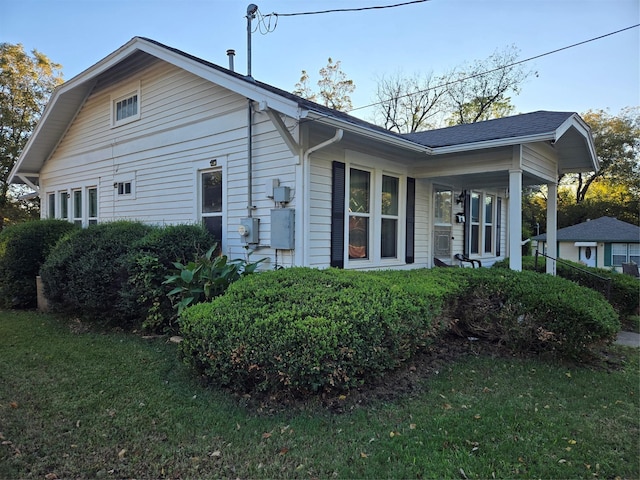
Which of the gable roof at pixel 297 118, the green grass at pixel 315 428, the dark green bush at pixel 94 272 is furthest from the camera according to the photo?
the dark green bush at pixel 94 272

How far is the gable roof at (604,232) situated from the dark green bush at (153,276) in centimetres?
1951

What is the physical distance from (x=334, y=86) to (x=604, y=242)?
57.7ft

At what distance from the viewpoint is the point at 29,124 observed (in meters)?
18.8

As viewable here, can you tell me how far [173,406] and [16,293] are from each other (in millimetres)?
5903

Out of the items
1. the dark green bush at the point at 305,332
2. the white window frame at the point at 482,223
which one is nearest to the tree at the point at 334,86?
the white window frame at the point at 482,223

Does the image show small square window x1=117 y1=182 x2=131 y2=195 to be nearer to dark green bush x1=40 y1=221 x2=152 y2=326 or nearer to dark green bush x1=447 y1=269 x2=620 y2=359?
dark green bush x1=40 y1=221 x2=152 y2=326

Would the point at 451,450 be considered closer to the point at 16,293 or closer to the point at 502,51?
the point at 16,293

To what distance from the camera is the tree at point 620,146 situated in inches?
1005

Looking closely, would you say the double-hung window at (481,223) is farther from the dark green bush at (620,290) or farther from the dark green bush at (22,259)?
the dark green bush at (22,259)

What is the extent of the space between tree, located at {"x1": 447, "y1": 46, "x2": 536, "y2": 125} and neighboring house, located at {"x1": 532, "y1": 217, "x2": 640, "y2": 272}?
28.6 feet

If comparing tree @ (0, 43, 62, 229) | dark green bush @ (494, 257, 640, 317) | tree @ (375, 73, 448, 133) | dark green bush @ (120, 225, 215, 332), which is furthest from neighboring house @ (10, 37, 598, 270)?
tree @ (375, 73, 448, 133)

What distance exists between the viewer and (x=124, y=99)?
8672mm

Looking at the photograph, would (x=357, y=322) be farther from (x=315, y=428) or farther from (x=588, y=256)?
(x=588, y=256)

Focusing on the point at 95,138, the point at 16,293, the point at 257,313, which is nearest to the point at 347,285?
the point at 257,313
